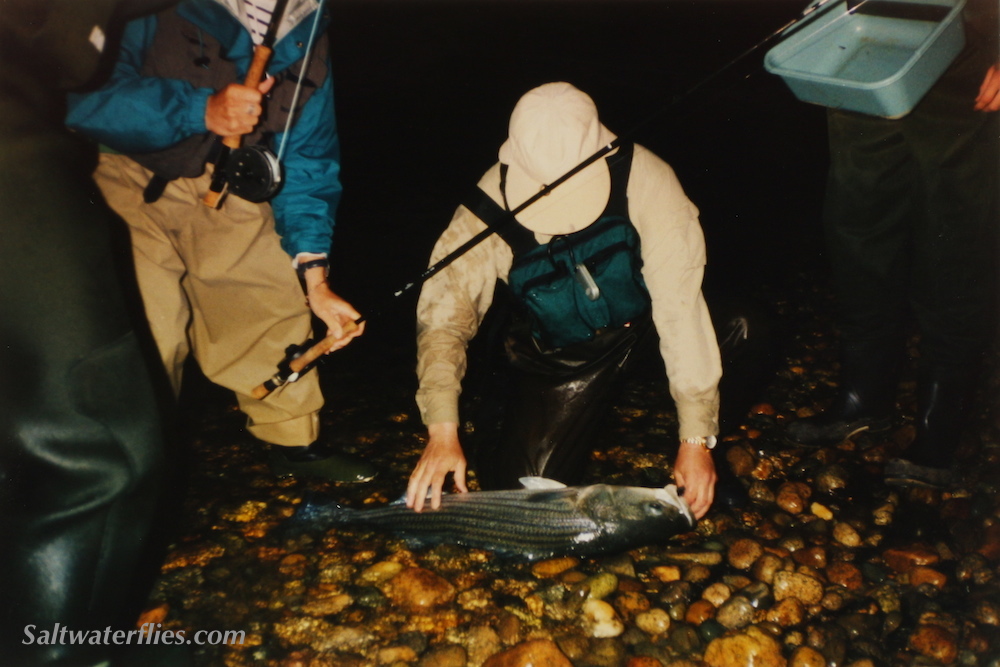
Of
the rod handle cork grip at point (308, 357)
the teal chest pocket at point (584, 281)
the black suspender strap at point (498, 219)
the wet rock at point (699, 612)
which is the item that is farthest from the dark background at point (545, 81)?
the wet rock at point (699, 612)

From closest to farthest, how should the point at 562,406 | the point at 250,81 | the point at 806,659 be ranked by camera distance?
1. the point at 806,659
2. the point at 250,81
3. the point at 562,406

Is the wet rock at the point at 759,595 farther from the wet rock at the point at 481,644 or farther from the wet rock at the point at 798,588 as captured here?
the wet rock at the point at 481,644

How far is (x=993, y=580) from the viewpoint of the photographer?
2.69m

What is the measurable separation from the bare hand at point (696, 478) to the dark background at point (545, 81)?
1.43 metres

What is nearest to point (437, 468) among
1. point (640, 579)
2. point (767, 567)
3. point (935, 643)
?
point (640, 579)

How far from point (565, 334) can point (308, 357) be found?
1242 millimetres

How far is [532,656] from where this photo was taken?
97.6 inches

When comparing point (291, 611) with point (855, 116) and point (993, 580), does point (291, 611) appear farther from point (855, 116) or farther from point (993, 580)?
point (855, 116)

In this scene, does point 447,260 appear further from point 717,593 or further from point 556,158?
point 717,593

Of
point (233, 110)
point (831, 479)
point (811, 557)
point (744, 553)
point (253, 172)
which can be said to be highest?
point (233, 110)

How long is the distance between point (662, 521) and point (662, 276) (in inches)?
42.2

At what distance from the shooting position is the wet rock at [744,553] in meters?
2.90

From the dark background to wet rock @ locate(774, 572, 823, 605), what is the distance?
2031 mm

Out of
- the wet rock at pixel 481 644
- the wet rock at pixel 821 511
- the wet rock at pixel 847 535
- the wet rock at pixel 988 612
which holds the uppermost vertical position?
the wet rock at pixel 481 644
